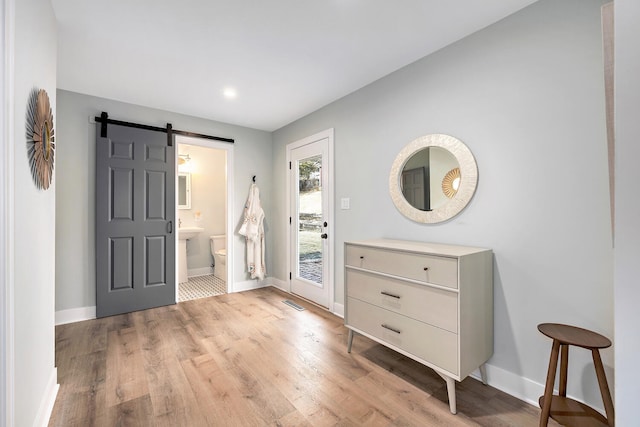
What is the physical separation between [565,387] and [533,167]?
1.21 m

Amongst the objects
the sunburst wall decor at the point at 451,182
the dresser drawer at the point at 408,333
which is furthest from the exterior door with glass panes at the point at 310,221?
the sunburst wall decor at the point at 451,182

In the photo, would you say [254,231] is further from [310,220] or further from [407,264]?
[407,264]

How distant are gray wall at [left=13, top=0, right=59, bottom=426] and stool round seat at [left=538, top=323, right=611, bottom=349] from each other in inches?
90.9

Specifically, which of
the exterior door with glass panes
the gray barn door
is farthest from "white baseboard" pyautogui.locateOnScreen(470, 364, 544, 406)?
the gray barn door

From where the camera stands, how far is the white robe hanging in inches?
155

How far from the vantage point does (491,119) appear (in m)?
1.86

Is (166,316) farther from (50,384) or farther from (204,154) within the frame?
(204,154)

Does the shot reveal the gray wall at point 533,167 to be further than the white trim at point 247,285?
No

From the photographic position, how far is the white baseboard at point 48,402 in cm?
140

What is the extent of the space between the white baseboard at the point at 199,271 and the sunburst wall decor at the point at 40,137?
11.7ft

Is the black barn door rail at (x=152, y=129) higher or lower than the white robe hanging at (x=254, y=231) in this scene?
higher

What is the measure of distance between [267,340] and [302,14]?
8.34ft

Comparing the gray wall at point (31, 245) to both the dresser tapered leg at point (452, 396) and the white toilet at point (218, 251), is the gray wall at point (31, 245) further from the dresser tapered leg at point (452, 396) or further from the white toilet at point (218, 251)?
the white toilet at point (218, 251)
